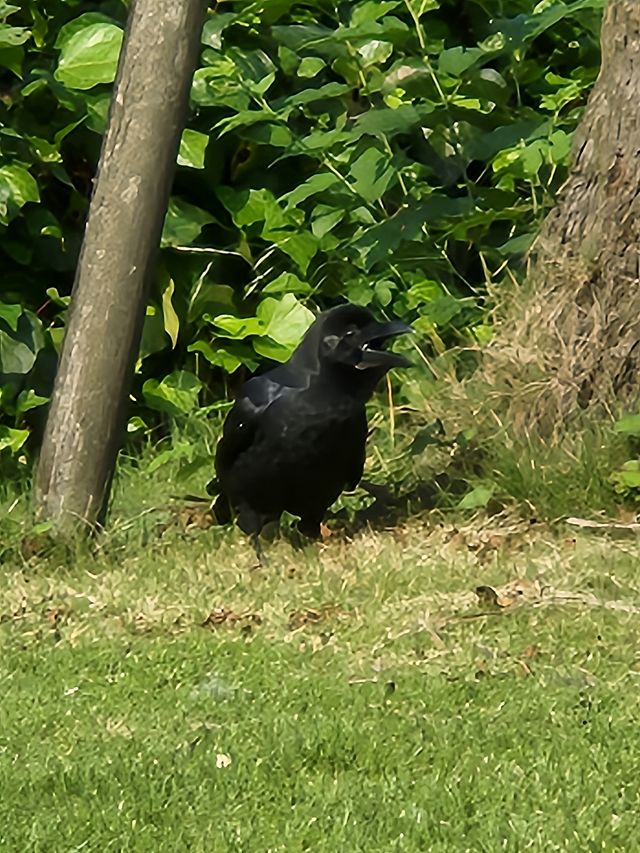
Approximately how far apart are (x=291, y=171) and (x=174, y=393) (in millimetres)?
1145

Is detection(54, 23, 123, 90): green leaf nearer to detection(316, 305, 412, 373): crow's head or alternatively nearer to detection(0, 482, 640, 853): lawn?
detection(316, 305, 412, 373): crow's head

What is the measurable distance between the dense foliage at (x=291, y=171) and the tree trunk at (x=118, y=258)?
3.93ft

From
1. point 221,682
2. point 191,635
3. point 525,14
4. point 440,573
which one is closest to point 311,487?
point 440,573

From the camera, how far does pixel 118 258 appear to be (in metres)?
5.57

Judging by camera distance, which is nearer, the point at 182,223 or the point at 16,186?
the point at 16,186

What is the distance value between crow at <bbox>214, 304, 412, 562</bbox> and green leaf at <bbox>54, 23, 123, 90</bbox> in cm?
179

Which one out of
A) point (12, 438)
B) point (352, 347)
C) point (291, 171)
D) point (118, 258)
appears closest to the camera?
point (118, 258)

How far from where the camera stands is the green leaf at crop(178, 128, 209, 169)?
7.16m

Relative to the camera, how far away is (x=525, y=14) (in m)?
7.52

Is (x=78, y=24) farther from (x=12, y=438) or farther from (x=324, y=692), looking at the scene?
(x=324, y=692)

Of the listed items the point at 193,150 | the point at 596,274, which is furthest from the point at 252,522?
the point at 193,150

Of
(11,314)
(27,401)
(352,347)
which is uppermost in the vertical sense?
(352,347)

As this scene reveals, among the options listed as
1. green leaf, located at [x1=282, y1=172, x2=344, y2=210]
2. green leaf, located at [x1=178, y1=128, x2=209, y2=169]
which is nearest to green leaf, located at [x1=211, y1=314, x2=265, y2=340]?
green leaf, located at [x1=282, y1=172, x2=344, y2=210]

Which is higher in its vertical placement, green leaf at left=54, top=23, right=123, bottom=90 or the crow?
green leaf at left=54, top=23, right=123, bottom=90
